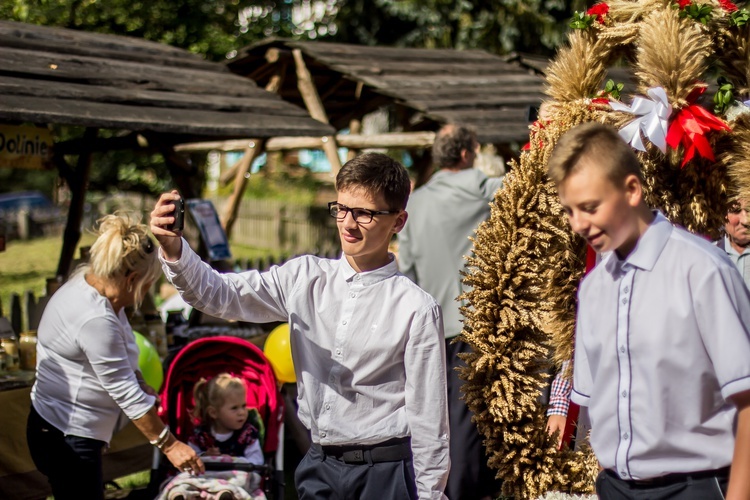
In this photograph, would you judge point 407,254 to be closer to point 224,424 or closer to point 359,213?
point 224,424

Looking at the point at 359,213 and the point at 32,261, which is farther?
the point at 32,261

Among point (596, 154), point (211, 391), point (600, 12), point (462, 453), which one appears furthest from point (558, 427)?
point (211, 391)

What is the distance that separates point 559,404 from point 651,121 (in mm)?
1081

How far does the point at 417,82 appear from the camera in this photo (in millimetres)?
9617

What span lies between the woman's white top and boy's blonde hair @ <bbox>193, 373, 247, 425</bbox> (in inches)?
33.9

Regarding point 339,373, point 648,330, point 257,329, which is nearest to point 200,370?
point 257,329

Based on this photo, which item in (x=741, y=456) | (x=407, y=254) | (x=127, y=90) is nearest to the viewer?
(x=741, y=456)

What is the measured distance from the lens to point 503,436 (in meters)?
3.10

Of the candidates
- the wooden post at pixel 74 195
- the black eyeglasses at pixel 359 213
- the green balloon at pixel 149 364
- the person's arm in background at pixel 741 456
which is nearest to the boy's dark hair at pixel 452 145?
the green balloon at pixel 149 364

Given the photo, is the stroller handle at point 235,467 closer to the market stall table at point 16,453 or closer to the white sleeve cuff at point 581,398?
the market stall table at point 16,453

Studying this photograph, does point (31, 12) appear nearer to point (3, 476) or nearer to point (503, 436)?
point (3, 476)

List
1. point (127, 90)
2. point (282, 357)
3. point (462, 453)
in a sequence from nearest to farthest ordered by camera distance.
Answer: point (462, 453), point (282, 357), point (127, 90)

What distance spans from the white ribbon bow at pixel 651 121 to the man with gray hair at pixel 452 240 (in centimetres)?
229

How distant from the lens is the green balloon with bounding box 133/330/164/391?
18.3 ft
